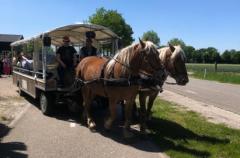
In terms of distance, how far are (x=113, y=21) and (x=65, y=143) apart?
182ft

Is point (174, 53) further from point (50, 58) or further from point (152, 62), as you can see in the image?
point (50, 58)

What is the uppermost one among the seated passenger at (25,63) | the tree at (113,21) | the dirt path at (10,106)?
the tree at (113,21)

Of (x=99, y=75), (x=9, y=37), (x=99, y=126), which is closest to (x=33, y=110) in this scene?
(x=99, y=126)

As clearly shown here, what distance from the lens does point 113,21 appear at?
2477 inches

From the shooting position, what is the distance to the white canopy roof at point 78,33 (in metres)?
11.9

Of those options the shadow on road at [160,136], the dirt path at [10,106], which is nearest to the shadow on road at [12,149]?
the shadow on road at [160,136]

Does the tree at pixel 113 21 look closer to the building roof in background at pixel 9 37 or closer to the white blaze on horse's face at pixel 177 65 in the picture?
the building roof in background at pixel 9 37

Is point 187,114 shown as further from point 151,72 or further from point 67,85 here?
point 151,72

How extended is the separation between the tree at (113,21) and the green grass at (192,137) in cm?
5087

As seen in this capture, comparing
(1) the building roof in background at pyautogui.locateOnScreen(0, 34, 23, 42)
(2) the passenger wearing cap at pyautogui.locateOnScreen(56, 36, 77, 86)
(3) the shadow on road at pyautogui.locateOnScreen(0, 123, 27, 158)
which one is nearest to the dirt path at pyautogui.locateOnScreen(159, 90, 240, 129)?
(2) the passenger wearing cap at pyautogui.locateOnScreen(56, 36, 77, 86)

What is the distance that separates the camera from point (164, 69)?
883cm

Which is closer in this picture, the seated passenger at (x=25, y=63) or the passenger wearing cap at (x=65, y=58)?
the passenger wearing cap at (x=65, y=58)

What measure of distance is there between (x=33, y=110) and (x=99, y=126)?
3.63 m

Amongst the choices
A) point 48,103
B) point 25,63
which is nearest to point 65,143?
point 48,103
